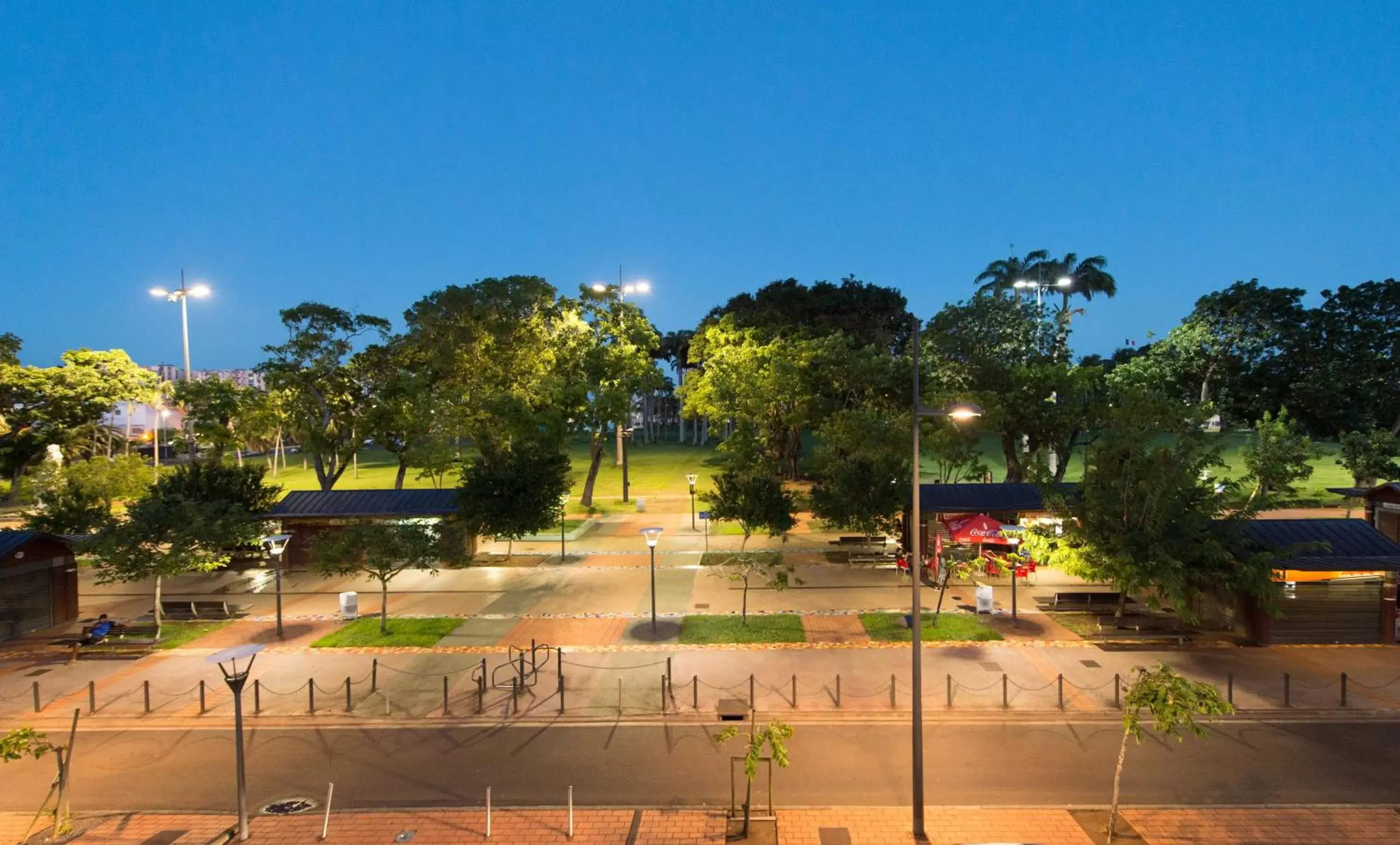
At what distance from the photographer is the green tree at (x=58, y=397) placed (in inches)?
1800

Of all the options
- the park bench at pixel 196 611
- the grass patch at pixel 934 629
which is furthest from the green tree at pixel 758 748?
the park bench at pixel 196 611

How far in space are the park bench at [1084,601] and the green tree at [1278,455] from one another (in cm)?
A: 1776

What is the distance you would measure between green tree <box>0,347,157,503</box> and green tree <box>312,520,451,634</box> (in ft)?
123

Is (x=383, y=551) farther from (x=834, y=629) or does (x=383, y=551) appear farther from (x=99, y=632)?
(x=834, y=629)

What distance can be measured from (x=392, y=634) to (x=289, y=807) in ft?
31.1

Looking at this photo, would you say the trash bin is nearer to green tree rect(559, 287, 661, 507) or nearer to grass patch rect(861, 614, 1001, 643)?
grass patch rect(861, 614, 1001, 643)

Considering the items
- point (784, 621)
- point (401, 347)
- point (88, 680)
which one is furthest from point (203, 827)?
point (401, 347)

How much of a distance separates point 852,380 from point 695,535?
15809mm

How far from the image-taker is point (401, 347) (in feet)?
136

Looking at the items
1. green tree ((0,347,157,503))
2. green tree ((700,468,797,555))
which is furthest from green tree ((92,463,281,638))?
green tree ((0,347,157,503))

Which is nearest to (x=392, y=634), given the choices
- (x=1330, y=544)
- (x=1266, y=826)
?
(x=1266, y=826)

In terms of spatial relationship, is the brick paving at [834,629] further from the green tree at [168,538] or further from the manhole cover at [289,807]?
the green tree at [168,538]

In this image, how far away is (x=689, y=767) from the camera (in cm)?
1291

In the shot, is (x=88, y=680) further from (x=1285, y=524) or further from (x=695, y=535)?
(x=1285, y=524)
